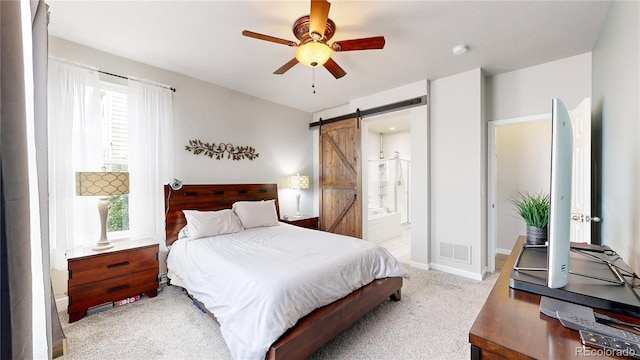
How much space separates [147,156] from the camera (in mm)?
3086

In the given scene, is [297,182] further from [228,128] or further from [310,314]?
[310,314]

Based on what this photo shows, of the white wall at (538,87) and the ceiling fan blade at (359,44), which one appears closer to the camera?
the ceiling fan blade at (359,44)

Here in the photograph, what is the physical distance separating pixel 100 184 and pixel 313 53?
2.35 metres

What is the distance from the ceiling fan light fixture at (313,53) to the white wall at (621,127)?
6.43 ft

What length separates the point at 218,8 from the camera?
6.97 feet

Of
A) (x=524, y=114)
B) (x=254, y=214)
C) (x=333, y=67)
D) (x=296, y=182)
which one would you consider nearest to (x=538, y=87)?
(x=524, y=114)

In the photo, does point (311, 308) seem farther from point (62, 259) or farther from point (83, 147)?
point (83, 147)

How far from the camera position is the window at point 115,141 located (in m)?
2.92

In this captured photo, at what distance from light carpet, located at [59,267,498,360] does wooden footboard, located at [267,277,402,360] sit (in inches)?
→ 7.3

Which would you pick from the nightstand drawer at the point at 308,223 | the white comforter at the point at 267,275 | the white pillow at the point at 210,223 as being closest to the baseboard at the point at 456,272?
the white comforter at the point at 267,275

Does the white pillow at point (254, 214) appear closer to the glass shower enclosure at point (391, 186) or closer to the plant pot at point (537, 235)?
the plant pot at point (537, 235)

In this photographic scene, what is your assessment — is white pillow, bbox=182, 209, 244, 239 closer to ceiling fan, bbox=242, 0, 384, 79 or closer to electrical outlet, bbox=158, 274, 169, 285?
electrical outlet, bbox=158, 274, 169, 285

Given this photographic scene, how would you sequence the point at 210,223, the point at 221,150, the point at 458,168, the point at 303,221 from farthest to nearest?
the point at 303,221, the point at 221,150, the point at 458,168, the point at 210,223

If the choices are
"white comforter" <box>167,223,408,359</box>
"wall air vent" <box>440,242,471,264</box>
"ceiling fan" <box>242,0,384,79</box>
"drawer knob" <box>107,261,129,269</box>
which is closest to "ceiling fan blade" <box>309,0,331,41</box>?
"ceiling fan" <box>242,0,384,79</box>
